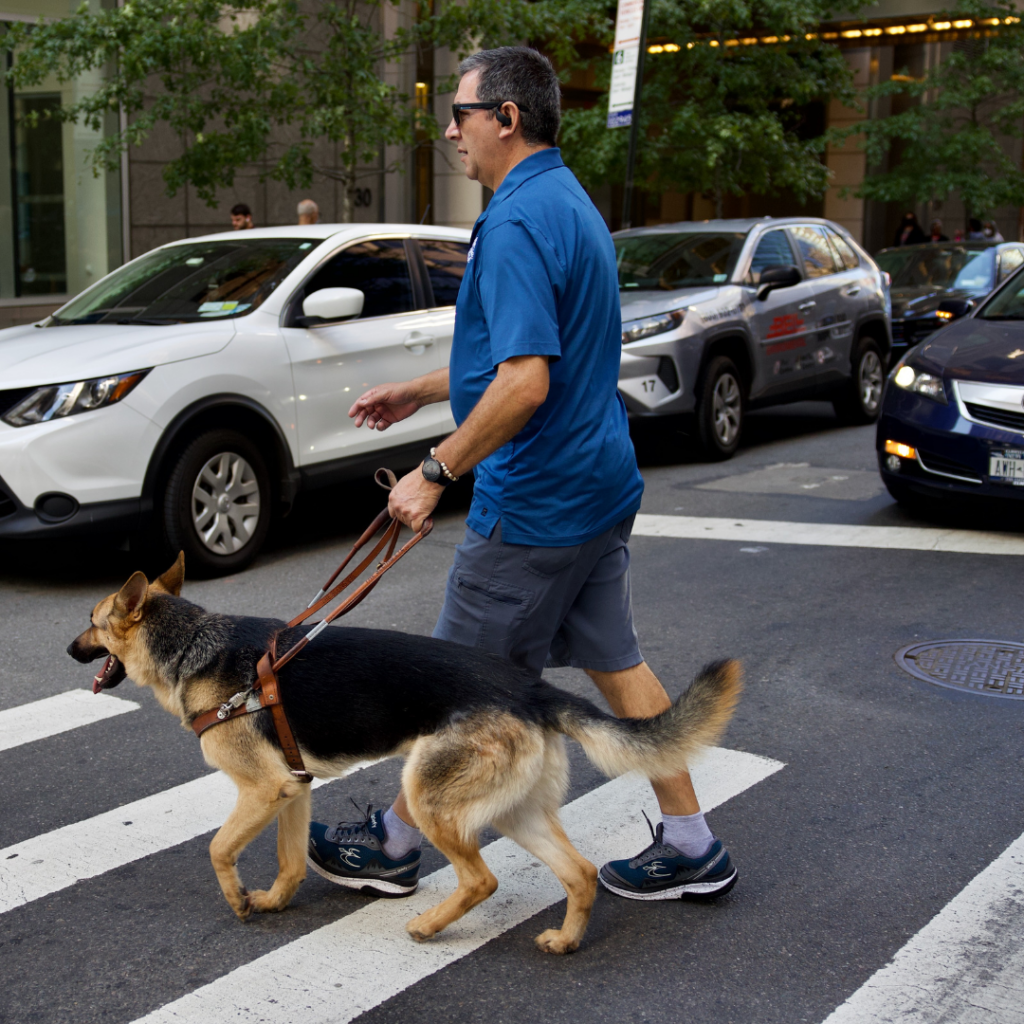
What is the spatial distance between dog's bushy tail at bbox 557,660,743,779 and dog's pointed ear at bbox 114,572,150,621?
113cm

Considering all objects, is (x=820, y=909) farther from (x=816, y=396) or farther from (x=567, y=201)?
(x=816, y=396)

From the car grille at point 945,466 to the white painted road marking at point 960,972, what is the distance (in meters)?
4.39

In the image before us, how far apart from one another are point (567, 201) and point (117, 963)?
2.17m

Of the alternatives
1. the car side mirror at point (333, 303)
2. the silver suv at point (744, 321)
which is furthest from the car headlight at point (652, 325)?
the car side mirror at point (333, 303)

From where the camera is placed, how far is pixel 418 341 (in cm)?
774

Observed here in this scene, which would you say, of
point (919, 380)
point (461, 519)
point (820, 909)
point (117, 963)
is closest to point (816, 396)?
point (919, 380)

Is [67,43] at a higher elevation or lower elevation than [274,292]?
higher

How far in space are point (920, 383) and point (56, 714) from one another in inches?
214

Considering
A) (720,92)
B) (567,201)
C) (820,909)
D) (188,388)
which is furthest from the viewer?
(720,92)

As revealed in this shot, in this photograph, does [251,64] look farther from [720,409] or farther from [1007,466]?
[1007,466]

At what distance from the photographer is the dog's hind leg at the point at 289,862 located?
11.0 ft

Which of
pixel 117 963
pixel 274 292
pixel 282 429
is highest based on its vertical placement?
pixel 274 292

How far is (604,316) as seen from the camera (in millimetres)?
3182

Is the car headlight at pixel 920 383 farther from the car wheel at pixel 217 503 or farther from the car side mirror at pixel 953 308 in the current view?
the car side mirror at pixel 953 308
